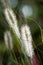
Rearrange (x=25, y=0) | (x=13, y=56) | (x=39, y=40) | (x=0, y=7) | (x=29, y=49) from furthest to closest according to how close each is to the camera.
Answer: (x=25, y=0) → (x=0, y=7) → (x=39, y=40) → (x=13, y=56) → (x=29, y=49)

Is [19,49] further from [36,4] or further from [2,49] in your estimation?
[36,4]

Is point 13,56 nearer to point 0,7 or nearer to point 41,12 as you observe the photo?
point 0,7

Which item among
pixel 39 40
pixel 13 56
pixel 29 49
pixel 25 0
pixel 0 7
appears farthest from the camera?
pixel 25 0

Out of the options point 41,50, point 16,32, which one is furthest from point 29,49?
point 41,50

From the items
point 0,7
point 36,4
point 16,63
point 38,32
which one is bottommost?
point 16,63

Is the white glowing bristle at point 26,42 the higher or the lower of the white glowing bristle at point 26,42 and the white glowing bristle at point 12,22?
the lower

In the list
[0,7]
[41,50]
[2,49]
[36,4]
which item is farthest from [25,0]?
[41,50]

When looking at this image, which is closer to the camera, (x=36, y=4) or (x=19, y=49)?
(x=19, y=49)

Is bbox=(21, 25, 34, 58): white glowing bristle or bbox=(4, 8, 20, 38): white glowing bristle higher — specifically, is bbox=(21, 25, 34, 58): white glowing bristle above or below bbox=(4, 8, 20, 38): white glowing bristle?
below

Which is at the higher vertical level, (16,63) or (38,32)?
(38,32)
